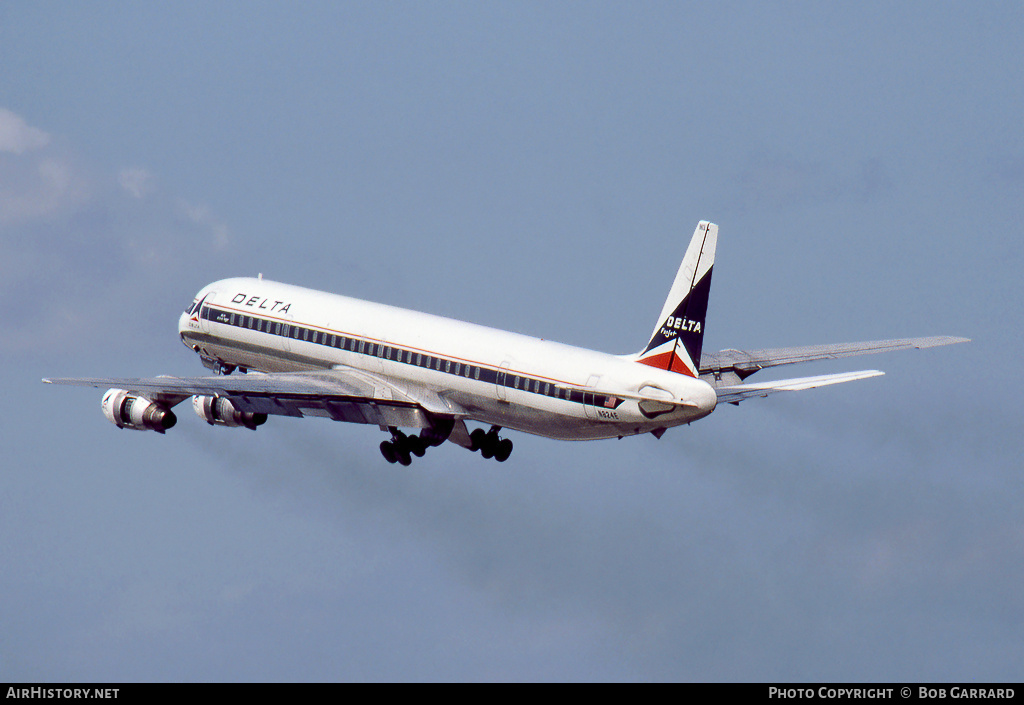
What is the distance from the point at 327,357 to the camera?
83000 millimetres

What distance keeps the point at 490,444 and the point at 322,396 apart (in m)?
8.51

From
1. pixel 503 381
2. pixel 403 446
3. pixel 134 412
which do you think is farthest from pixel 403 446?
pixel 134 412

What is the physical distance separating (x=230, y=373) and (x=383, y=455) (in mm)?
10572

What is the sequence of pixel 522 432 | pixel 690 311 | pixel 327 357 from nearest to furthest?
pixel 690 311, pixel 522 432, pixel 327 357

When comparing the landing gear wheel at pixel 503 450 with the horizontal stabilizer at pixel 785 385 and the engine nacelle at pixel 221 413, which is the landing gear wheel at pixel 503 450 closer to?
the engine nacelle at pixel 221 413

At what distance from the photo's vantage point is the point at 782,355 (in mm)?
83562

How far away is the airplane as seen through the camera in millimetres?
71688

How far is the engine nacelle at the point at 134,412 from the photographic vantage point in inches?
3216

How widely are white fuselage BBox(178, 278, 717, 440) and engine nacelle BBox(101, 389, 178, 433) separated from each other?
20.6 ft

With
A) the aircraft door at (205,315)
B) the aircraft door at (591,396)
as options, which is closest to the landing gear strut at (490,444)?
the aircraft door at (591,396)

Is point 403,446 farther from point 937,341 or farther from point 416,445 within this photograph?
point 937,341

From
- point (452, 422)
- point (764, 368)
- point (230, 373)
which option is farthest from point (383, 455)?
point (764, 368)

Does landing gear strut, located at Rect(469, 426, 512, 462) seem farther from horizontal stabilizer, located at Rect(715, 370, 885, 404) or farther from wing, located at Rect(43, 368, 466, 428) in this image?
horizontal stabilizer, located at Rect(715, 370, 885, 404)

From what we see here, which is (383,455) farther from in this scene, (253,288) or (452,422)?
(253,288)
